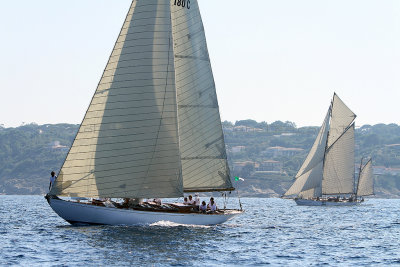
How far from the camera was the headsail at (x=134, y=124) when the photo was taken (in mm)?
43875

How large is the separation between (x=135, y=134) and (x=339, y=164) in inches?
2680

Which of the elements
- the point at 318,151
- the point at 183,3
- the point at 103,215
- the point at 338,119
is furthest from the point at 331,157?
the point at 103,215

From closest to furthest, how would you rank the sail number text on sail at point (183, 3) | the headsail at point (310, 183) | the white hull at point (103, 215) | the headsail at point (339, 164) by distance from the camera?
the white hull at point (103, 215) < the sail number text on sail at point (183, 3) < the headsail at point (339, 164) < the headsail at point (310, 183)

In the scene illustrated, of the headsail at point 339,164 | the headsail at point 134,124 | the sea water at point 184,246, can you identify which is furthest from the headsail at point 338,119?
the headsail at point 134,124

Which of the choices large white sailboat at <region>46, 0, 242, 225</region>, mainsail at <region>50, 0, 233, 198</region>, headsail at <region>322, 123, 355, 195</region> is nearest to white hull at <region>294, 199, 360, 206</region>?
headsail at <region>322, 123, 355, 195</region>

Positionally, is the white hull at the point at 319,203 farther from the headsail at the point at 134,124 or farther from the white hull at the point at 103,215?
the headsail at the point at 134,124

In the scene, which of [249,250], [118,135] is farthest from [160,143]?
[249,250]

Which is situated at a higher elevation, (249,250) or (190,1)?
(190,1)

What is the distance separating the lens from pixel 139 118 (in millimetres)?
44594

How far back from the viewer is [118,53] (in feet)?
147

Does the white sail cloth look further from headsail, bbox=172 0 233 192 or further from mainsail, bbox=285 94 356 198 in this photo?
headsail, bbox=172 0 233 192

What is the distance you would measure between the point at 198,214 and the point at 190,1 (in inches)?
569

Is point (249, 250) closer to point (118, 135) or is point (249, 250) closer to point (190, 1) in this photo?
point (118, 135)

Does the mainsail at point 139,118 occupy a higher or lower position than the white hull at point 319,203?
higher
